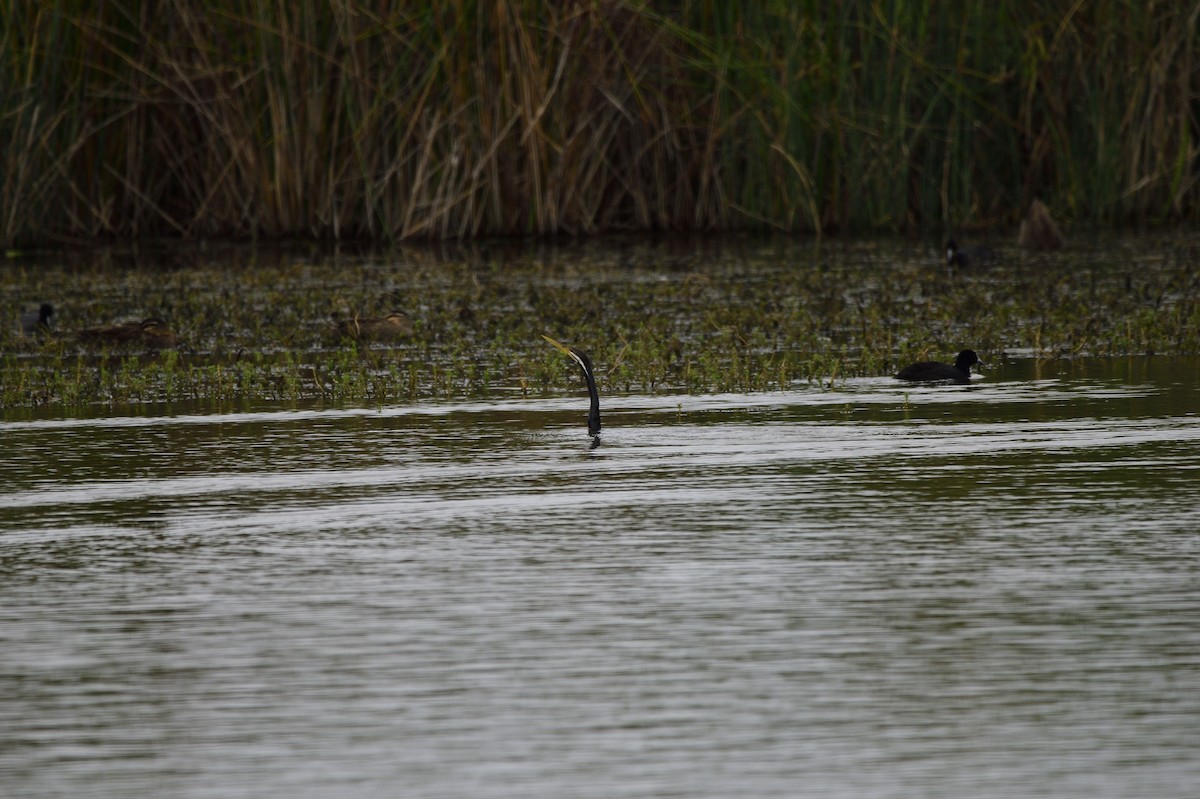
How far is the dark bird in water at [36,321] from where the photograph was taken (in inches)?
595

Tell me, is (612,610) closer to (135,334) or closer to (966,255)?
(135,334)

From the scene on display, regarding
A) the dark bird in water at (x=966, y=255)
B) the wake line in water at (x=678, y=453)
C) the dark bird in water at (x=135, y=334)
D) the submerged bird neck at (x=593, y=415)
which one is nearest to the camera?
the wake line in water at (x=678, y=453)

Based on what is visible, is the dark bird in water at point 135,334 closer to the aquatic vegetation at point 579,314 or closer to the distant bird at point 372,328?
the aquatic vegetation at point 579,314

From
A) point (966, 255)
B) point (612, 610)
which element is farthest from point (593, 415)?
point (966, 255)

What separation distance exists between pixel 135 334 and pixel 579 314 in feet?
9.81

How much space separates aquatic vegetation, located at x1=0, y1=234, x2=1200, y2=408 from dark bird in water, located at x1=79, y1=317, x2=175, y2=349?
67 mm

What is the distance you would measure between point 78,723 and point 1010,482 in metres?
4.09

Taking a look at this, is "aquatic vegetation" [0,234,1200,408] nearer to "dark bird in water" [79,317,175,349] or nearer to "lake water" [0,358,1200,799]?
"dark bird in water" [79,317,175,349]

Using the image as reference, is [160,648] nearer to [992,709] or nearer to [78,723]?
[78,723]

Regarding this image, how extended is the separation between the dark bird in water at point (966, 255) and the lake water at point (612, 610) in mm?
8532

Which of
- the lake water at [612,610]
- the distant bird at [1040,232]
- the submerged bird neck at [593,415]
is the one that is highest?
the distant bird at [1040,232]

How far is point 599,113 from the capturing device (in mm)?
22188

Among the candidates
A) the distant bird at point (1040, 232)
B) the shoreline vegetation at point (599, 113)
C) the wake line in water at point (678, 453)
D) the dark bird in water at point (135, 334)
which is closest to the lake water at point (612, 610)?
the wake line in water at point (678, 453)

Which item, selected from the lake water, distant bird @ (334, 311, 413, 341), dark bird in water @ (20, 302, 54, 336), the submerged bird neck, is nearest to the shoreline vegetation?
dark bird in water @ (20, 302, 54, 336)
